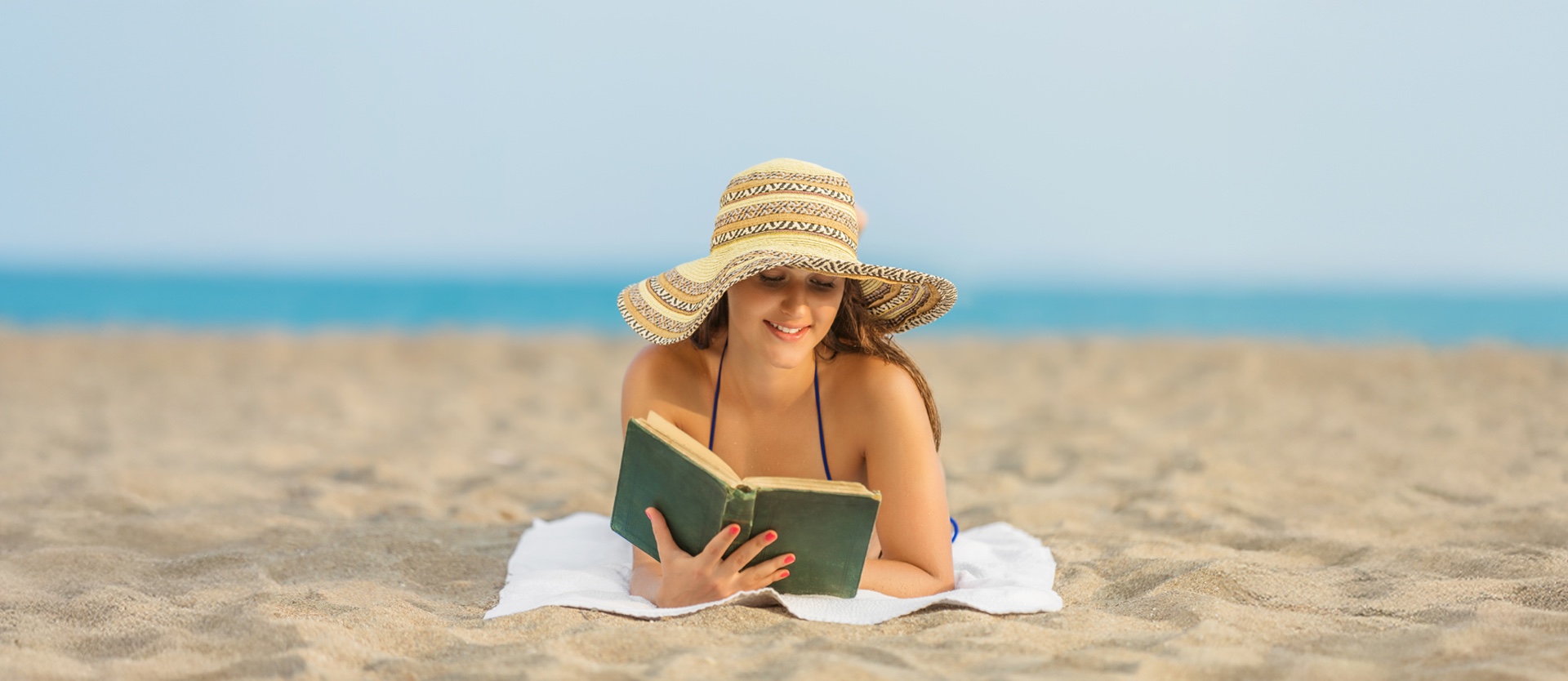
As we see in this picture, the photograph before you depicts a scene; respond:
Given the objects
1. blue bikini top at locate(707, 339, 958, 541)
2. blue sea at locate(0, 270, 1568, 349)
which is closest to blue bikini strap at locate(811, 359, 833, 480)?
blue bikini top at locate(707, 339, 958, 541)

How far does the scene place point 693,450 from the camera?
2.61 m

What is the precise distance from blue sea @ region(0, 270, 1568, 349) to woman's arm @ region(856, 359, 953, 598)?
444 inches

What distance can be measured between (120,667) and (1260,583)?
8.92ft

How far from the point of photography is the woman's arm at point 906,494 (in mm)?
2891

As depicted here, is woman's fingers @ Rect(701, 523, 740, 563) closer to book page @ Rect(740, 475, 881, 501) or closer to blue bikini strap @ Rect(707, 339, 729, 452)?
book page @ Rect(740, 475, 881, 501)

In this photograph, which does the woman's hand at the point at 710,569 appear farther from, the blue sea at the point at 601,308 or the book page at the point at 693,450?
the blue sea at the point at 601,308

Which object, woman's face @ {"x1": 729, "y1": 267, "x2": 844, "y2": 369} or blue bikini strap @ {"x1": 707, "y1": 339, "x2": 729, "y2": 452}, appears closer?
woman's face @ {"x1": 729, "y1": 267, "x2": 844, "y2": 369}

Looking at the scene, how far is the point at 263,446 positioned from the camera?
18.9 ft

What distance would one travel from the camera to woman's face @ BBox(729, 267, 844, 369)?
106 inches

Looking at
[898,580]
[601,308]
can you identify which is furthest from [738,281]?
[601,308]

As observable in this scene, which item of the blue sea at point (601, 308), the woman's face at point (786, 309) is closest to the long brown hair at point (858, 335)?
the woman's face at point (786, 309)

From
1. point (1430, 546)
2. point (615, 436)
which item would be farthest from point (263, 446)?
point (1430, 546)

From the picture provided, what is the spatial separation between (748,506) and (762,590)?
11.3 inches

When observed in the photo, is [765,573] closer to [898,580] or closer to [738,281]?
[898,580]
